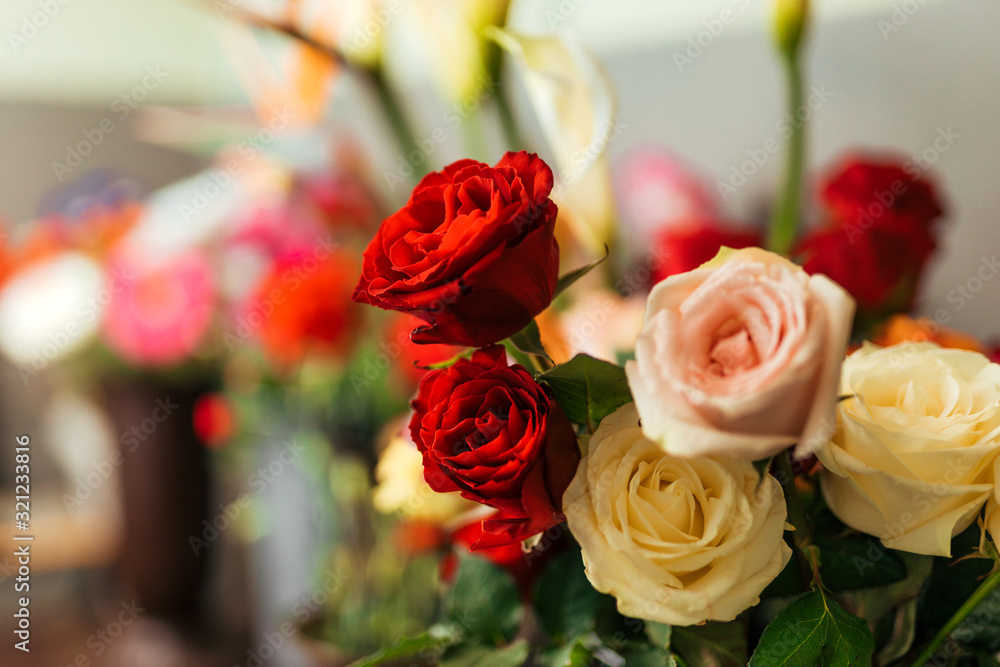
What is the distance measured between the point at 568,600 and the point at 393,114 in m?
0.33

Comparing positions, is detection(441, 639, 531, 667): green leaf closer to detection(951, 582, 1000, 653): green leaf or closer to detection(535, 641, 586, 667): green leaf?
detection(535, 641, 586, 667): green leaf

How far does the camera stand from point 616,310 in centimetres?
45

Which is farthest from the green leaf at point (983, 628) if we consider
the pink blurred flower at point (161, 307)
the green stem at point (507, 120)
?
the pink blurred flower at point (161, 307)

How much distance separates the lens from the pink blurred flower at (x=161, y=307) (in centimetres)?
71

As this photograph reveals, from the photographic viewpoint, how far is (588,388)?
25cm

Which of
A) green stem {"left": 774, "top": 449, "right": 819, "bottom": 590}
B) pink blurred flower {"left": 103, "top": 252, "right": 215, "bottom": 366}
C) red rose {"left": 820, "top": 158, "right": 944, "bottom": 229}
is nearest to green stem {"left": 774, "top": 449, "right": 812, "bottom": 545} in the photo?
green stem {"left": 774, "top": 449, "right": 819, "bottom": 590}

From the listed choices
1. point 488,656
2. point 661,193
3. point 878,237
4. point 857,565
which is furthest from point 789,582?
point 661,193

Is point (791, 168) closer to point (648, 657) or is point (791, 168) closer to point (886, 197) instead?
point (886, 197)

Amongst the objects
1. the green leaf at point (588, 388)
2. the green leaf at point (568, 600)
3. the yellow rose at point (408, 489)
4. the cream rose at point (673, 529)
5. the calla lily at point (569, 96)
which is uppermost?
the calla lily at point (569, 96)

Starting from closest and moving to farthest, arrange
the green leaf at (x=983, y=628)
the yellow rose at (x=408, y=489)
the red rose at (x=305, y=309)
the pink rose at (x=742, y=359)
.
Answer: the pink rose at (x=742, y=359) → the green leaf at (x=983, y=628) → the yellow rose at (x=408, y=489) → the red rose at (x=305, y=309)

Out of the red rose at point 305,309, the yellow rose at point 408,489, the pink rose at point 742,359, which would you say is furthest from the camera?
the red rose at point 305,309

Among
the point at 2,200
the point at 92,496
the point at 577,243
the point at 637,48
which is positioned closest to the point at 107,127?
the point at 2,200

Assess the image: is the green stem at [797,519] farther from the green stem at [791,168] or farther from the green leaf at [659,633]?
the green stem at [791,168]

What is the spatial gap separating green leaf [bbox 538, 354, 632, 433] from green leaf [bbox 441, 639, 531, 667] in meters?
0.11
